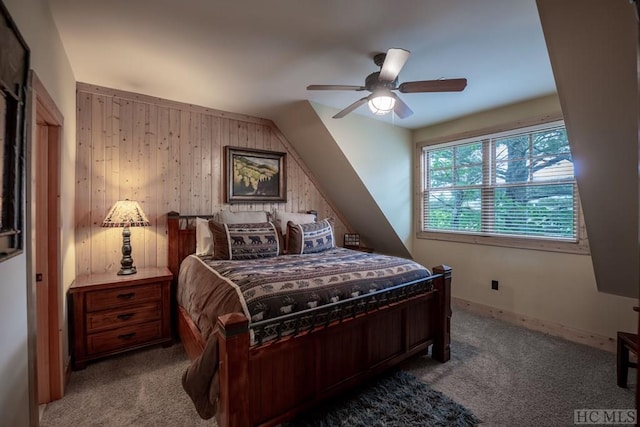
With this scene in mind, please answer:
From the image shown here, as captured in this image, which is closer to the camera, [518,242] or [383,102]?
[383,102]

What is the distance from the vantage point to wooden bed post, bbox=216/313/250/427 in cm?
141

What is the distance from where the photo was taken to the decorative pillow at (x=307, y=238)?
314cm

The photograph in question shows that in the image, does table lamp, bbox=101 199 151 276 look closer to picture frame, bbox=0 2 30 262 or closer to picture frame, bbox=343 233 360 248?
picture frame, bbox=0 2 30 262

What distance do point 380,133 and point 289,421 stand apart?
10.8 feet

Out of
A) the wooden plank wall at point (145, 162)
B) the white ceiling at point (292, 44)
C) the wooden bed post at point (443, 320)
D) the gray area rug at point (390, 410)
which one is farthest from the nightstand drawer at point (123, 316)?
the wooden bed post at point (443, 320)

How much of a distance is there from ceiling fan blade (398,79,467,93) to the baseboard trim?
→ 2.68 metres

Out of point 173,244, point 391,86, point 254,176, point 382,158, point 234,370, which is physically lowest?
point 234,370

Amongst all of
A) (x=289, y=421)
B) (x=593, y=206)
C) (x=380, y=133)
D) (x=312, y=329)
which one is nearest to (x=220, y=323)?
(x=312, y=329)

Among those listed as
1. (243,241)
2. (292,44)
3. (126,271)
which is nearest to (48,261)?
(126,271)

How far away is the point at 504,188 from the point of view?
3.37 meters

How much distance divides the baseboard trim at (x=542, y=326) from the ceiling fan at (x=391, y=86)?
2.62 m

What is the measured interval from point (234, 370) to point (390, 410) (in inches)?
42.7

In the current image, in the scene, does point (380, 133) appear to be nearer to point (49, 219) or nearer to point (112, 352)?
point (49, 219)

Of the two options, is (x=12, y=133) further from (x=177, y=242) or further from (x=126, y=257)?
(x=177, y=242)
